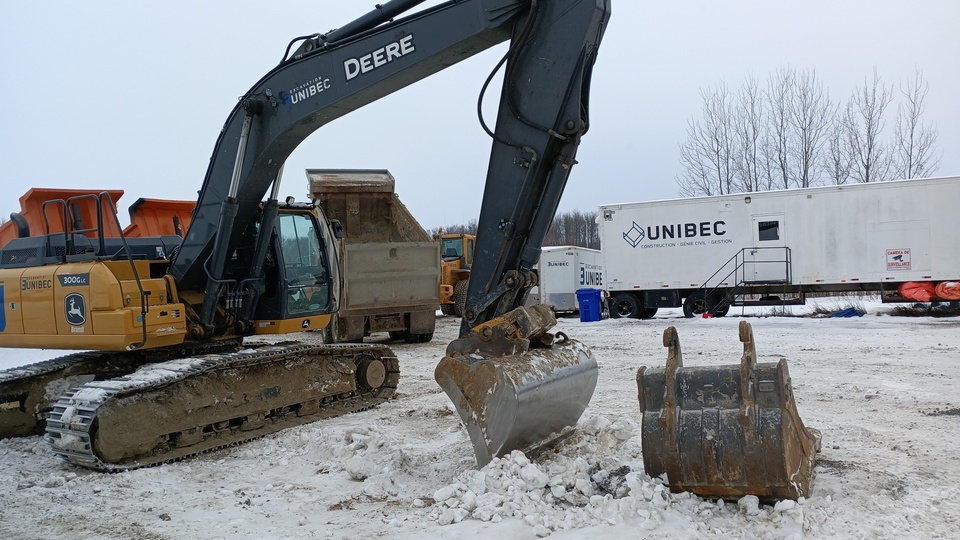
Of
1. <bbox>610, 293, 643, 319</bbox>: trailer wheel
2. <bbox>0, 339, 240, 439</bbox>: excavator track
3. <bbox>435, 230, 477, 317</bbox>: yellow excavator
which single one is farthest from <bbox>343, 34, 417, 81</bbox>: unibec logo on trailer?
<bbox>610, 293, 643, 319</bbox>: trailer wheel

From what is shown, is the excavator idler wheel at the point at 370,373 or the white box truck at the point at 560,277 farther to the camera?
the white box truck at the point at 560,277

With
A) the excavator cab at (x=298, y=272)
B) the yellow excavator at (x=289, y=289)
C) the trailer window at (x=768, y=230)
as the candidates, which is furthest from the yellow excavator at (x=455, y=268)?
the yellow excavator at (x=289, y=289)

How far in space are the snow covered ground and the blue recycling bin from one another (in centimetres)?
1236

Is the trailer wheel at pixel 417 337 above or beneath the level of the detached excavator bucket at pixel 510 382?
beneath

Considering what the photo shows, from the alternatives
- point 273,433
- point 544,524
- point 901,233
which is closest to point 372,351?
point 273,433

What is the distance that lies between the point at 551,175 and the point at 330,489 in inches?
103

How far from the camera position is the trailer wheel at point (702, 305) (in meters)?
19.7

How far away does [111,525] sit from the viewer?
4684 millimetres

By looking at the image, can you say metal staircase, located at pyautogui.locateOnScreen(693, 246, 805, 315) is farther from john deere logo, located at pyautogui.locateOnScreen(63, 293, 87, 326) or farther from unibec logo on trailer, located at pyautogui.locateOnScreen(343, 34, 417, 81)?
john deere logo, located at pyautogui.locateOnScreen(63, 293, 87, 326)

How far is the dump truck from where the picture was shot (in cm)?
1371

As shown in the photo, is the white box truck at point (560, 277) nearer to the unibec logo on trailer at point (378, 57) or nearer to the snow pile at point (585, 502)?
the unibec logo on trailer at point (378, 57)

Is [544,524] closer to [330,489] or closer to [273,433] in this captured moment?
[330,489]

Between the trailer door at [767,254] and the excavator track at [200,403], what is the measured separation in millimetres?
13495

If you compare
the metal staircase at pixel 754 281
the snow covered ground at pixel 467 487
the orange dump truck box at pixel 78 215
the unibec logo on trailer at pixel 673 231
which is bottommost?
the snow covered ground at pixel 467 487
